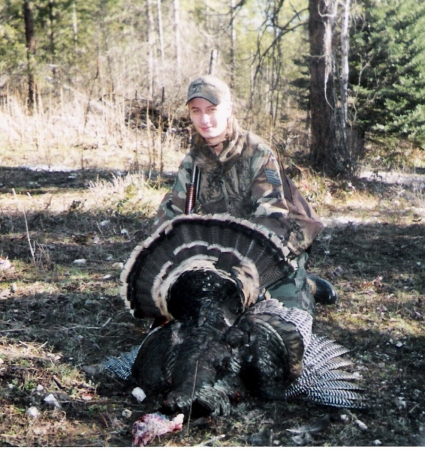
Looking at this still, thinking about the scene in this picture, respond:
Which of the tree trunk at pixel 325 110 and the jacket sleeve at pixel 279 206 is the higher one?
the tree trunk at pixel 325 110

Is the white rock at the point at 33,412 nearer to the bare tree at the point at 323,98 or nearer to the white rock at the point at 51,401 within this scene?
the white rock at the point at 51,401

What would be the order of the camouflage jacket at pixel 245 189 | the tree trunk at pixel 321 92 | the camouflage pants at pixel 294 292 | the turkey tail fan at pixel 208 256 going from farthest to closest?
the tree trunk at pixel 321 92
the camouflage pants at pixel 294 292
the camouflage jacket at pixel 245 189
the turkey tail fan at pixel 208 256

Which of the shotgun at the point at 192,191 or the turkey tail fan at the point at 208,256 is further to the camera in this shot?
the shotgun at the point at 192,191

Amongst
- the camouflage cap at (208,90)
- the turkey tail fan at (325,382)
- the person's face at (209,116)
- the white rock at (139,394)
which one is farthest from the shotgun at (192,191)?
the white rock at (139,394)

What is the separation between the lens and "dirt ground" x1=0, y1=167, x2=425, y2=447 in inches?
110

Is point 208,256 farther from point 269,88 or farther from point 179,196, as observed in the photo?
point 269,88

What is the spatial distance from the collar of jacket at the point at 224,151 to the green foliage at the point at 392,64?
37.5ft

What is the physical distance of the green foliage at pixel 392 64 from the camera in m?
14.8

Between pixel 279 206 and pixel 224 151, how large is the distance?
1.56 ft

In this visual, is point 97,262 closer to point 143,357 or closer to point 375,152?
point 143,357

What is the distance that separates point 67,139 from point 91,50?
1280 cm

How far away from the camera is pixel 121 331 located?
12.8 feet

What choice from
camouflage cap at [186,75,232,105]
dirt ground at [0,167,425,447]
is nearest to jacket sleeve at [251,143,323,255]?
camouflage cap at [186,75,232,105]

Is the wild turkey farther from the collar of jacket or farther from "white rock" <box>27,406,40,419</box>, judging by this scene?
the collar of jacket
